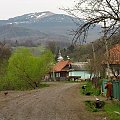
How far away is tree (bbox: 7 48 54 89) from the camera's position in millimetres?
68938

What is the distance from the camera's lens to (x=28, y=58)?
234 feet

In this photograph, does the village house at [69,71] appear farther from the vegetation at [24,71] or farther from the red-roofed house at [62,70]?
the vegetation at [24,71]

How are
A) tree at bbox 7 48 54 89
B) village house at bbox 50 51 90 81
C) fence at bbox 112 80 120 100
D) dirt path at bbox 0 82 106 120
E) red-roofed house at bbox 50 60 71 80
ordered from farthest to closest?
red-roofed house at bbox 50 60 71 80 < village house at bbox 50 51 90 81 < tree at bbox 7 48 54 89 < fence at bbox 112 80 120 100 < dirt path at bbox 0 82 106 120

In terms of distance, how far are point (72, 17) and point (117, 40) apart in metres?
3.47

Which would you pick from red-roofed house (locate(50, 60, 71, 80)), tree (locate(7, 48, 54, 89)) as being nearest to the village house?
red-roofed house (locate(50, 60, 71, 80))

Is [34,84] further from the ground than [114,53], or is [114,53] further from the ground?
[114,53]

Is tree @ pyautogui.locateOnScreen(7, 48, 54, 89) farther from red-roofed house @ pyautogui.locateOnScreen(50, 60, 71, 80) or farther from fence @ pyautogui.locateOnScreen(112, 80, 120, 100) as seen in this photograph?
red-roofed house @ pyautogui.locateOnScreen(50, 60, 71, 80)

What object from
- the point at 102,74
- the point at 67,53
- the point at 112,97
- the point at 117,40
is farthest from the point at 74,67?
the point at 117,40

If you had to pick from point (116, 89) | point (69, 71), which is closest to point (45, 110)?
point (116, 89)

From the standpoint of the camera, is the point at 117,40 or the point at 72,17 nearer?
the point at 72,17

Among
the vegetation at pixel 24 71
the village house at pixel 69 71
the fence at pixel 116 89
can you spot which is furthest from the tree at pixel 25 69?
the fence at pixel 116 89

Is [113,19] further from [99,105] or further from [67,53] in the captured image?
[67,53]

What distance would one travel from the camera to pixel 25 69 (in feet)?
228

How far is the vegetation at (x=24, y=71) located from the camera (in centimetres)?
A: 6894
